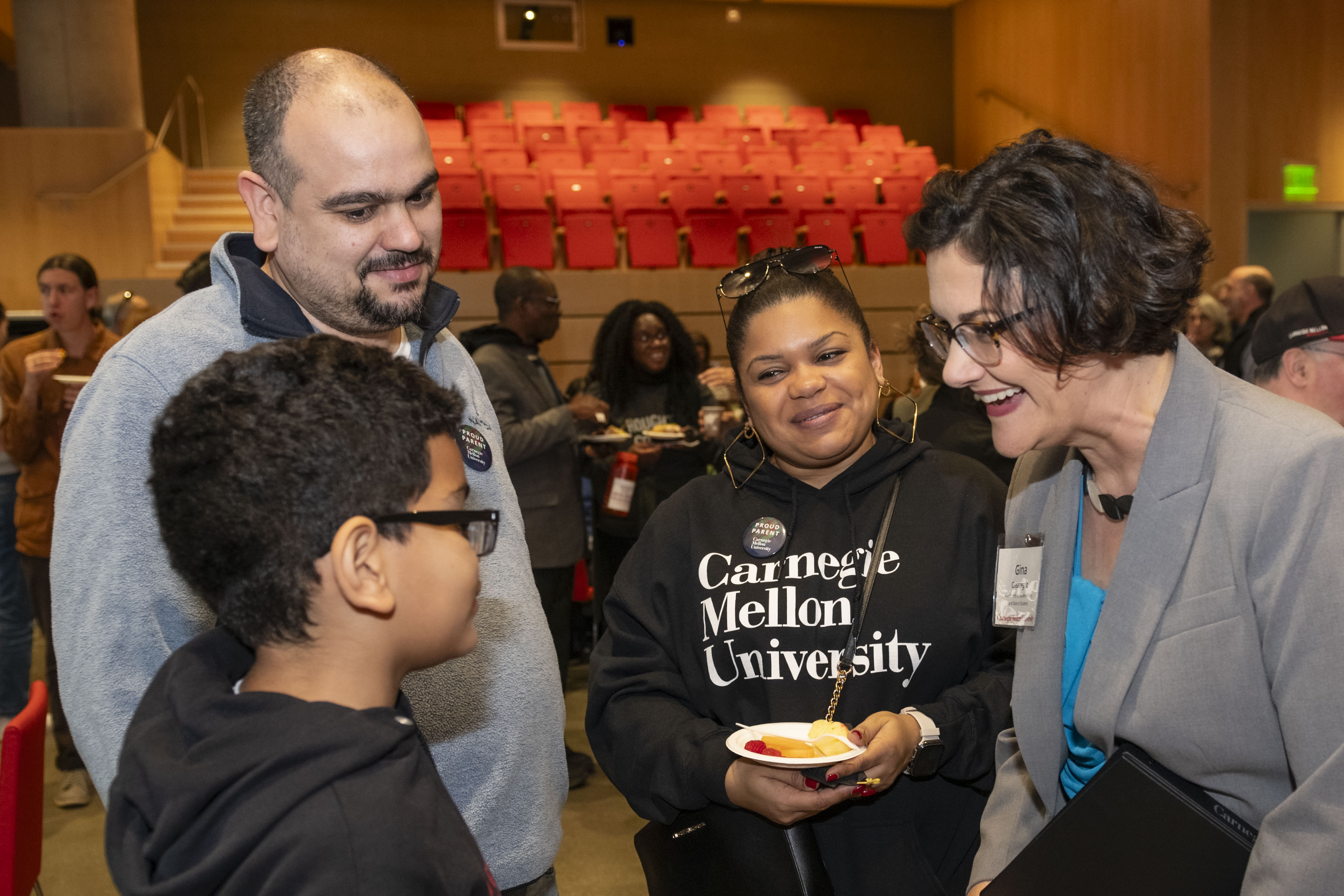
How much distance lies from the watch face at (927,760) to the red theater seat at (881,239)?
314 inches

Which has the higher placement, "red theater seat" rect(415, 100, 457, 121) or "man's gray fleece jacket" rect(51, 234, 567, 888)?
"red theater seat" rect(415, 100, 457, 121)

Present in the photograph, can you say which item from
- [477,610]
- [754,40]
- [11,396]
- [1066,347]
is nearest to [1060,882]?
[1066,347]

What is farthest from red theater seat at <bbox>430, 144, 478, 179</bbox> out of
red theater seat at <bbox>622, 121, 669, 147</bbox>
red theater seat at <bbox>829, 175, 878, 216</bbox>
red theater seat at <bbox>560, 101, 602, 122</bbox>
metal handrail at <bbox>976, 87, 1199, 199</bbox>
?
metal handrail at <bbox>976, 87, 1199, 199</bbox>

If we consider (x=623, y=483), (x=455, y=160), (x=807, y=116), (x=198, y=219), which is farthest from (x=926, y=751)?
(x=807, y=116)

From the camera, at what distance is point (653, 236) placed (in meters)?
8.62

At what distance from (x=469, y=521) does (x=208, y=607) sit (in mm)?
399

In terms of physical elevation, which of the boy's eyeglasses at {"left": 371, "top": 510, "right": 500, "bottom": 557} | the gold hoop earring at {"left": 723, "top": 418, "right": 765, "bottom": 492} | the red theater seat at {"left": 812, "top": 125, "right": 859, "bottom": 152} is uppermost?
the red theater seat at {"left": 812, "top": 125, "right": 859, "bottom": 152}

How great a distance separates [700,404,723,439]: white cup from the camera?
4.29 m

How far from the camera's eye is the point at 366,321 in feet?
4.46

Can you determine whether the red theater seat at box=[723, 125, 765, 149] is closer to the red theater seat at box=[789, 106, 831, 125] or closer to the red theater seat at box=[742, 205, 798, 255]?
the red theater seat at box=[789, 106, 831, 125]

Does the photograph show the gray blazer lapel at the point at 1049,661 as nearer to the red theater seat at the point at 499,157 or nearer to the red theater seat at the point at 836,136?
the red theater seat at the point at 499,157

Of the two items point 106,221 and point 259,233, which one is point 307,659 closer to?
point 259,233

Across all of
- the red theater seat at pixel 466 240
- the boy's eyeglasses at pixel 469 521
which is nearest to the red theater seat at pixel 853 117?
the red theater seat at pixel 466 240

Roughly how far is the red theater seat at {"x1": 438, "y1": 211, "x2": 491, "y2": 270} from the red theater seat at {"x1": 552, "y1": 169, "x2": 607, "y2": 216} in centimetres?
83
